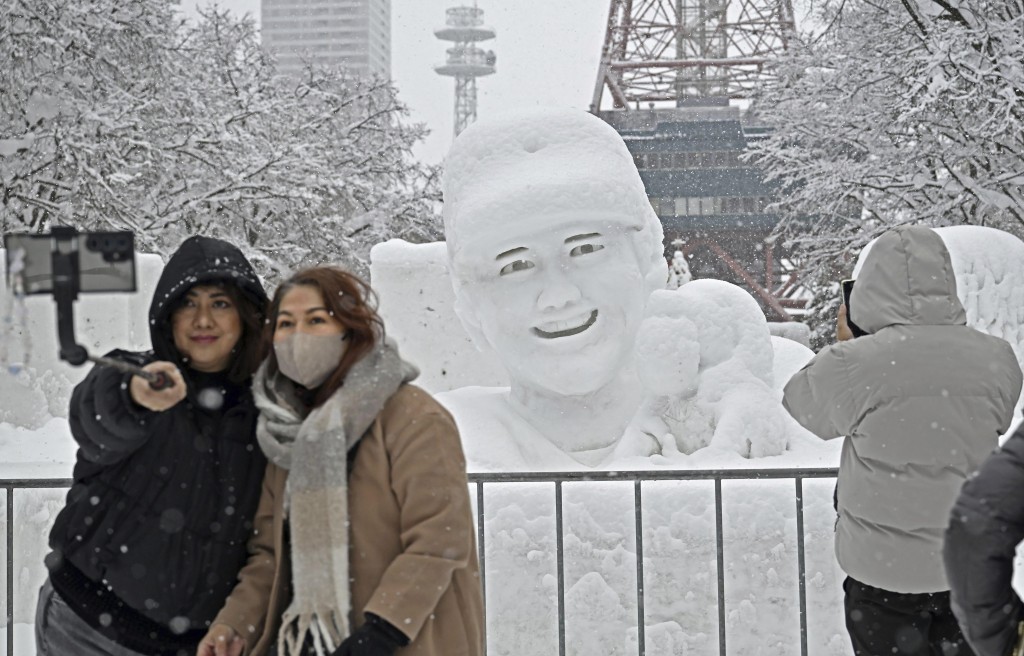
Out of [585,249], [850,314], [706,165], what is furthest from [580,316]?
[706,165]

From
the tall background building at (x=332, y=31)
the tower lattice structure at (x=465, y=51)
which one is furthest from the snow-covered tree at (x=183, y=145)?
the tower lattice structure at (x=465, y=51)

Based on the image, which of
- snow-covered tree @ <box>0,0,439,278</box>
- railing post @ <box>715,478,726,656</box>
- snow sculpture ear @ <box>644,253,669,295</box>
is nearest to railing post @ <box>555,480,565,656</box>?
railing post @ <box>715,478,726,656</box>

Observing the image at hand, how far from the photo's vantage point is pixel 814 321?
902 inches

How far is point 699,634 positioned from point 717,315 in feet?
5.62

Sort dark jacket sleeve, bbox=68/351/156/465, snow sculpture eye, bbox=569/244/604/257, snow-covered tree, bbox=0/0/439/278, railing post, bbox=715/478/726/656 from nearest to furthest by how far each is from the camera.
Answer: dark jacket sleeve, bbox=68/351/156/465
railing post, bbox=715/478/726/656
snow sculpture eye, bbox=569/244/604/257
snow-covered tree, bbox=0/0/439/278

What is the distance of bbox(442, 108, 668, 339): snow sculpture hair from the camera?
5172mm

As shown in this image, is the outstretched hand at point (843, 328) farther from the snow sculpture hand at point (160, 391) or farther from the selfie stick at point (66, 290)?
the selfie stick at point (66, 290)

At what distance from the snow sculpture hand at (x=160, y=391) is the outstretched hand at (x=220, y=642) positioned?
535mm

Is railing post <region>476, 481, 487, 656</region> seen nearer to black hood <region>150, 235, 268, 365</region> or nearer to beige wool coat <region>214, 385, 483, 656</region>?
beige wool coat <region>214, 385, 483, 656</region>

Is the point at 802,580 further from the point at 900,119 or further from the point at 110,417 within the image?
the point at 900,119

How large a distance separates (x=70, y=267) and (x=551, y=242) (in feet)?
11.0

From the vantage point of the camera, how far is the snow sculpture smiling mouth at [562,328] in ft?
17.5

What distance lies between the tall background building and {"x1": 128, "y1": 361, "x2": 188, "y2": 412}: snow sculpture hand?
1024 inches

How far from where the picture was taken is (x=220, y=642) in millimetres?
2553
